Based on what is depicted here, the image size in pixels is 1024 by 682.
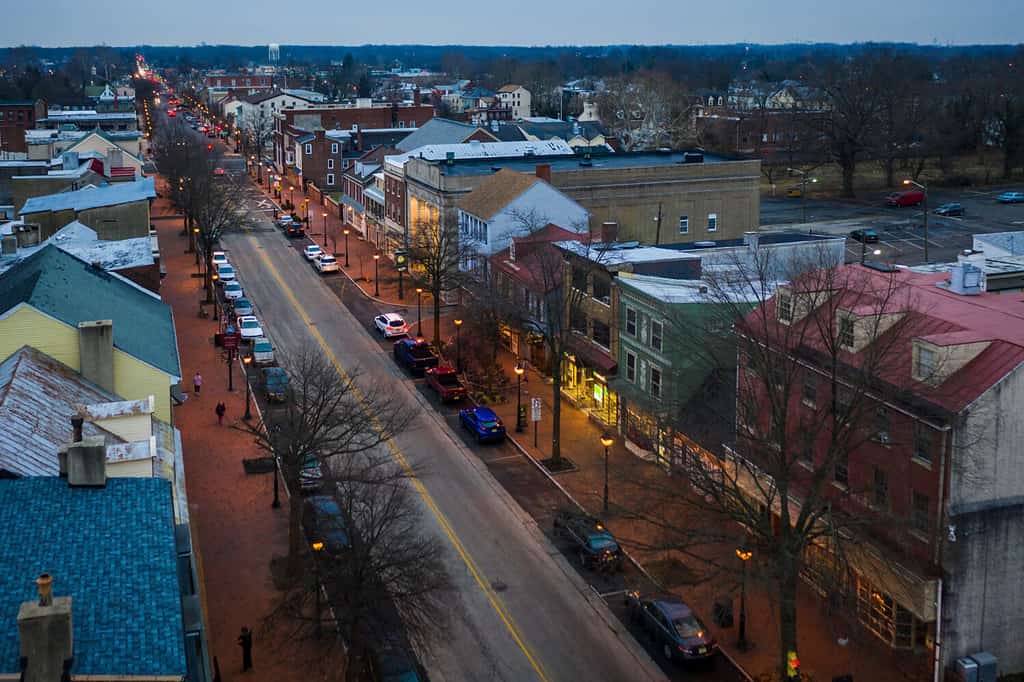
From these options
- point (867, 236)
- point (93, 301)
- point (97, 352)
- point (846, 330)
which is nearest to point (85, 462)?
point (97, 352)

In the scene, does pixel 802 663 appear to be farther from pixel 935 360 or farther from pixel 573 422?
pixel 573 422

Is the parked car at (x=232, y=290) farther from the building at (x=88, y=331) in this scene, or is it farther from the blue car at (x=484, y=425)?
the building at (x=88, y=331)

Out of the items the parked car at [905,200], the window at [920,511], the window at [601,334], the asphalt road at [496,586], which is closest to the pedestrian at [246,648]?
the asphalt road at [496,586]

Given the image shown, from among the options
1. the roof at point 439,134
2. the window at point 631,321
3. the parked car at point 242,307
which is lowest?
the parked car at point 242,307

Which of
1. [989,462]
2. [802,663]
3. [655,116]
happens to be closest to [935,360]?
[989,462]

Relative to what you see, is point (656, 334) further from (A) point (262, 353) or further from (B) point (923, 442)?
(A) point (262, 353)

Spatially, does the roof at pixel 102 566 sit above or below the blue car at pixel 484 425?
above
